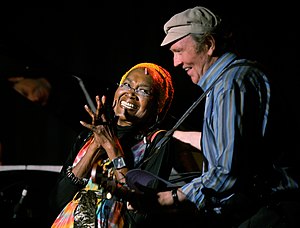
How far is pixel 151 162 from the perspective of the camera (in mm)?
3531

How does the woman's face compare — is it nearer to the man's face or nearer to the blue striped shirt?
the man's face

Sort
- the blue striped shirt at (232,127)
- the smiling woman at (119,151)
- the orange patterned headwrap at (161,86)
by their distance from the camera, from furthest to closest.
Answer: the orange patterned headwrap at (161,86) < the smiling woman at (119,151) < the blue striped shirt at (232,127)

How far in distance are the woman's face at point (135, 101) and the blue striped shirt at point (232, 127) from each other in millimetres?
1035

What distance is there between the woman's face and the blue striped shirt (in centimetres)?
103

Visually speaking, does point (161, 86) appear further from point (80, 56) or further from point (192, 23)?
point (80, 56)

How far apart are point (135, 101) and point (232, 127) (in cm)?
126

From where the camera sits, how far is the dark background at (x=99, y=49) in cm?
516

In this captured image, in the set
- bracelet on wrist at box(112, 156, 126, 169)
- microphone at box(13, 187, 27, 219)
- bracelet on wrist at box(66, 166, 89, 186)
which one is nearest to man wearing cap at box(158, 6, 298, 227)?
bracelet on wrist at box(112, 156, 126, 169)

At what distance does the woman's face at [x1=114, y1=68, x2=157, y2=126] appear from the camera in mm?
3777

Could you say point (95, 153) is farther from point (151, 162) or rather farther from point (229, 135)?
point (229, 135)

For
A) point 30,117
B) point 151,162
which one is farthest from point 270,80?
point 30,117

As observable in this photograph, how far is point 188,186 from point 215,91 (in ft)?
1.58

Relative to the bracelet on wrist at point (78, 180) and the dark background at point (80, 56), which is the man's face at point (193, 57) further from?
the bracelet on wrist at point (78, 180)

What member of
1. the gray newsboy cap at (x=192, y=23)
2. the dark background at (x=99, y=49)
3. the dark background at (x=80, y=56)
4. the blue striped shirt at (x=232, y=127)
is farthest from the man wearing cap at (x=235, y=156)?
the dark background at (x=99, y=49)
